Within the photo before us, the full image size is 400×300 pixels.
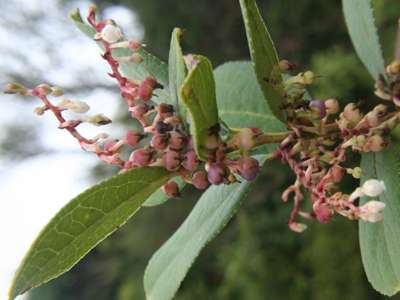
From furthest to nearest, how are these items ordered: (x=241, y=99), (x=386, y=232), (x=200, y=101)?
(x=241, y=99) < (x=386, y=232) < (x=200, y=101)

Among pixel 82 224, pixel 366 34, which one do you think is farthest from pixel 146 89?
pixel 366 34

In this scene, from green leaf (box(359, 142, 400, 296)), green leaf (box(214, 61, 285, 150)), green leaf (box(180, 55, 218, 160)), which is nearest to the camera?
green leaf (box(180, 55, 218, 160))

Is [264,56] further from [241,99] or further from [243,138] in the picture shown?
[241,99]

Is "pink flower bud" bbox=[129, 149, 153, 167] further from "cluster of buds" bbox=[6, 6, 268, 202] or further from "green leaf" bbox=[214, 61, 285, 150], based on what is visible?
"green leaf" bbox=[214, 61, 285, 150]

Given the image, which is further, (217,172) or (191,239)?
(191,239)

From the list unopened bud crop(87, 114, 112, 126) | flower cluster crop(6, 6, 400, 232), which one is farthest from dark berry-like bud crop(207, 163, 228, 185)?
unopened bud crop(87, 114, 112, 126)

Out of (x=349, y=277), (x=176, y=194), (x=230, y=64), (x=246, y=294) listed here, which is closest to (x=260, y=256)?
(x=246, y=294)

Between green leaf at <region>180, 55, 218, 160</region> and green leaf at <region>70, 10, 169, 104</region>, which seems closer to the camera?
green leaf at <region>180, 55, 218, 160</region>

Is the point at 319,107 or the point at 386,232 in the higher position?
the point at 319,107
